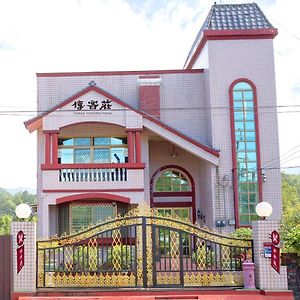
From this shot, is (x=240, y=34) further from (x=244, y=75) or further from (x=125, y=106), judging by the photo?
(x=125, y=106)

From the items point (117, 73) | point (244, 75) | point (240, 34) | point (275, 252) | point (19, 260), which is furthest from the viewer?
point (117, 73)

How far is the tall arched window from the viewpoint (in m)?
19.7

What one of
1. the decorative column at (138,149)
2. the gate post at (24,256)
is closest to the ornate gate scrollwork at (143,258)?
the gate post at (24,256)

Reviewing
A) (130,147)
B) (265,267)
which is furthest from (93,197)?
(265,267)

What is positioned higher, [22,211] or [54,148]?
[54,148]

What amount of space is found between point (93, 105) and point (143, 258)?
31.3ft

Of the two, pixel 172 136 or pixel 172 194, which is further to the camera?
pixel 172 194

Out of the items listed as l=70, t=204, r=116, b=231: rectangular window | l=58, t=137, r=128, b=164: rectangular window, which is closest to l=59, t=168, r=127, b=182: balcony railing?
l=70, t=204, r=116, b=231: rectangular window

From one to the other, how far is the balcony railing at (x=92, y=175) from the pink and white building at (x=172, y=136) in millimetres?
35

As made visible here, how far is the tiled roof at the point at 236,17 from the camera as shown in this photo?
20.5 metres

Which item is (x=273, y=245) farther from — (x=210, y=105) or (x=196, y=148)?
(x=210, y=105)

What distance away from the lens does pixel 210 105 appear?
20375 mm

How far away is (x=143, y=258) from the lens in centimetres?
1110

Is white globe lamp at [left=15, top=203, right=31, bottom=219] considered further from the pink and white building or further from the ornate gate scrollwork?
the pink and white building
